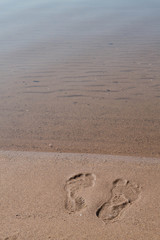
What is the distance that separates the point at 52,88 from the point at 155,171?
11.0 feet

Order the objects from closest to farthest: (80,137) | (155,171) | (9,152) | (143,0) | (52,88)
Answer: (155,171) → (9,152) → (80,137) → (52,88) → (143,0)

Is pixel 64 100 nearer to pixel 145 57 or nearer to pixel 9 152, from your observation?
pixel 9 152

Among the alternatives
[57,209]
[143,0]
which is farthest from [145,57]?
[143,0]

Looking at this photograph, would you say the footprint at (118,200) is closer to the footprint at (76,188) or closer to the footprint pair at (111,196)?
the footprint pair at (111,196)

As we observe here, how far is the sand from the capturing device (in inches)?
92.2

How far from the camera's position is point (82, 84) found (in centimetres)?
614

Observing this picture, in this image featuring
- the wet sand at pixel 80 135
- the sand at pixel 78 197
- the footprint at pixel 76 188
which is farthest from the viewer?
the footprint at pixel 76 188

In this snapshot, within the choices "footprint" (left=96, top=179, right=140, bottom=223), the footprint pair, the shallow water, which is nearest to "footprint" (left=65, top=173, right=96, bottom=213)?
the footprint pair

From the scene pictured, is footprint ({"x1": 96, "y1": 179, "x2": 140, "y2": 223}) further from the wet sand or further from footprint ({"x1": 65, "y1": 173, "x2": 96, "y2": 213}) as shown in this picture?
footprint ({"x1": 65, "y1": 173, "x2": 96, "y2": 213})

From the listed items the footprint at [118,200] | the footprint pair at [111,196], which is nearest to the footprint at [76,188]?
the footprint pair at [111,196]

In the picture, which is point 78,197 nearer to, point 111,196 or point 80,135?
point 111,196

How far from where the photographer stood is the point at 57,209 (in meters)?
2.59

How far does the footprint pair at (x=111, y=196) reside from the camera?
255cm

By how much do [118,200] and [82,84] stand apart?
3728mm
